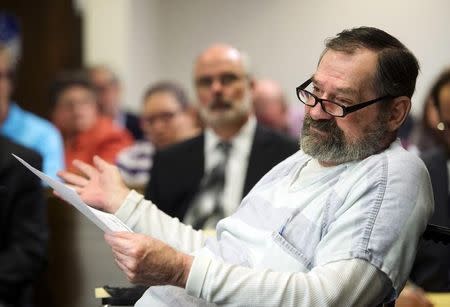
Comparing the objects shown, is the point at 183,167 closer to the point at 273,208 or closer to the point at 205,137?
the point at 205,137

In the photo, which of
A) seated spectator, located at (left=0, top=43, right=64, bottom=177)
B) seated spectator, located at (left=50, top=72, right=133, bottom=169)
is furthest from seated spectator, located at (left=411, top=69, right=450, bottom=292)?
seated spectator, located at (left=50, top=72, right=133, bottom=169)

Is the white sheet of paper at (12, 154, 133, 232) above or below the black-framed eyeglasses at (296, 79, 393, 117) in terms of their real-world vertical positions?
below

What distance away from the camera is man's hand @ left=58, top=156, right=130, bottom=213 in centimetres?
179

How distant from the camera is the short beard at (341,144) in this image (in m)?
1.51

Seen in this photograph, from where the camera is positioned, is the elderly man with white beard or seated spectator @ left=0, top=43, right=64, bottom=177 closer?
the elderly man with white beard

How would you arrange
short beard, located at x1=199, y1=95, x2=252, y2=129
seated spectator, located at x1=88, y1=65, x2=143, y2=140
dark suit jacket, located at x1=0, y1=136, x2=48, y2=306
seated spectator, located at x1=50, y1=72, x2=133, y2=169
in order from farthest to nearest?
seated spectator, located at x1=88, y1=65, x2=143, y2=140
seated spectator, located at x1=50, y1=72, x2=133, y2=169
short beard, located at x1=199, y1=95, x2=252, y2=129
dark suit jacket, located at x1=0, y1=136, x2=48, y2=306

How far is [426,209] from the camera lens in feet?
4.69

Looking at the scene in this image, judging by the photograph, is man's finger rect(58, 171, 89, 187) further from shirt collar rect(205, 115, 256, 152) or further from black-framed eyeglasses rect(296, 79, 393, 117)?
shirt collar rect(205, 115, 256, 152)

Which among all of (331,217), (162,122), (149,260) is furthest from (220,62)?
(149,260)

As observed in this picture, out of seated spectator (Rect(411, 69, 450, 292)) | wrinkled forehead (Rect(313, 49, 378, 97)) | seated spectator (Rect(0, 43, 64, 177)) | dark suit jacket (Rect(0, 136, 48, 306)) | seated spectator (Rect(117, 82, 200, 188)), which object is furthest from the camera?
seated spectator (Rect(117, 82, 200, 188))

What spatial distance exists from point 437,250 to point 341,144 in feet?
1.71

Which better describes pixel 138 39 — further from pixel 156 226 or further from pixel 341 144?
pixel 341 144

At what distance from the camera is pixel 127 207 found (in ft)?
5.82

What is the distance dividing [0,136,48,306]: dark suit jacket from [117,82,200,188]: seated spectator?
1.43 m
